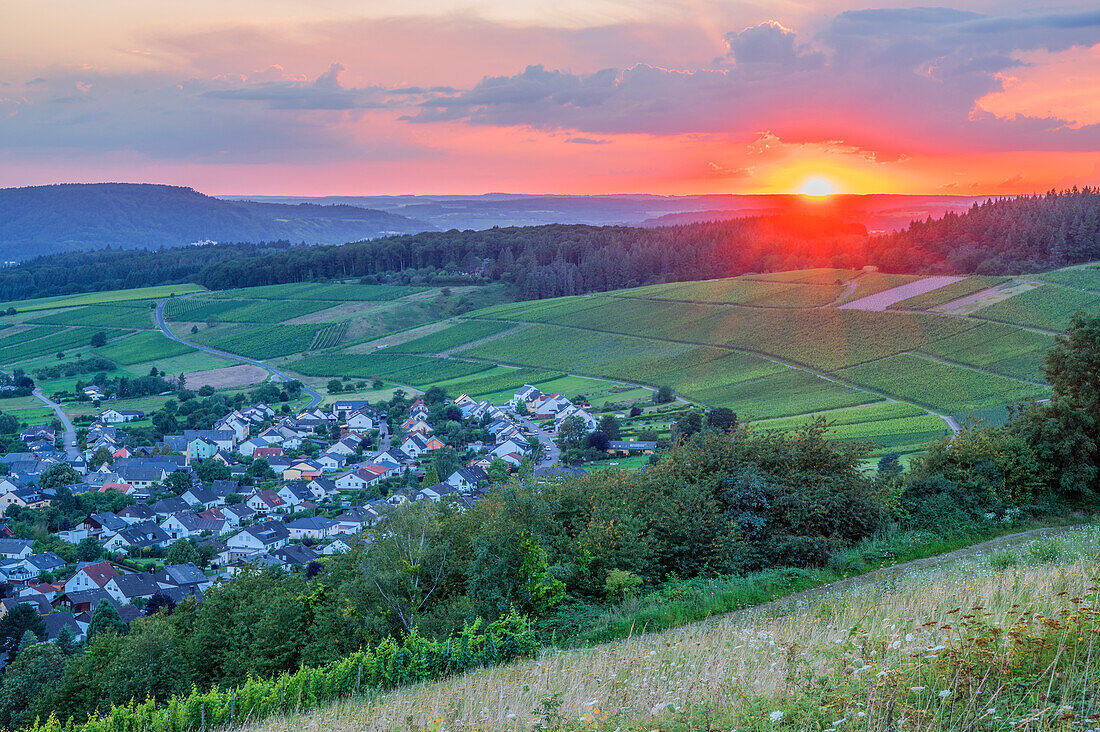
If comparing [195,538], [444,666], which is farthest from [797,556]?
[195,538]

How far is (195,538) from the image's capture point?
136 ft

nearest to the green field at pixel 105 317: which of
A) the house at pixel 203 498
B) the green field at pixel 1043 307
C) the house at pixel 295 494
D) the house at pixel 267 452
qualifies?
the house at pixel 267 452

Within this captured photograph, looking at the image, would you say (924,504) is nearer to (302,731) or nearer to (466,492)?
(302,731)

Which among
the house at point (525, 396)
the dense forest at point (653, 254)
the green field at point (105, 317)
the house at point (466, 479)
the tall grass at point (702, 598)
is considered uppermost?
the dense forest at point (653, 254)

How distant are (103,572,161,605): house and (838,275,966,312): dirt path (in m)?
55.7

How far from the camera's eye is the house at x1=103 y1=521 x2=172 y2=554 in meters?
40.1

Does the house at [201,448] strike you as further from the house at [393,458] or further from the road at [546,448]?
the road at [546,448]

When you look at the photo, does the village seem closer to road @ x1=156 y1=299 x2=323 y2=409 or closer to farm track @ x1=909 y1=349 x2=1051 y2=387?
road @ x1=156 y1=299 x2=323 y2=409

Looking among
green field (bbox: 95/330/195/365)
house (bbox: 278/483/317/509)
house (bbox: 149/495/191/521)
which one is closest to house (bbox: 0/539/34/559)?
house (bbox: 149/495/191/521)

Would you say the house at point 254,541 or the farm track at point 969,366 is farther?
the farm track at point 969,366

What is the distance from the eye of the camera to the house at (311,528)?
135 ft

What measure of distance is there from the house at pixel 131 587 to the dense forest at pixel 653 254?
236 feet

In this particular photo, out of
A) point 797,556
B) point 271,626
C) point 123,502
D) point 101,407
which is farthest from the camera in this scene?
point 101,407

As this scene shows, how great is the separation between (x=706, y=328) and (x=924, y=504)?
5883cm
